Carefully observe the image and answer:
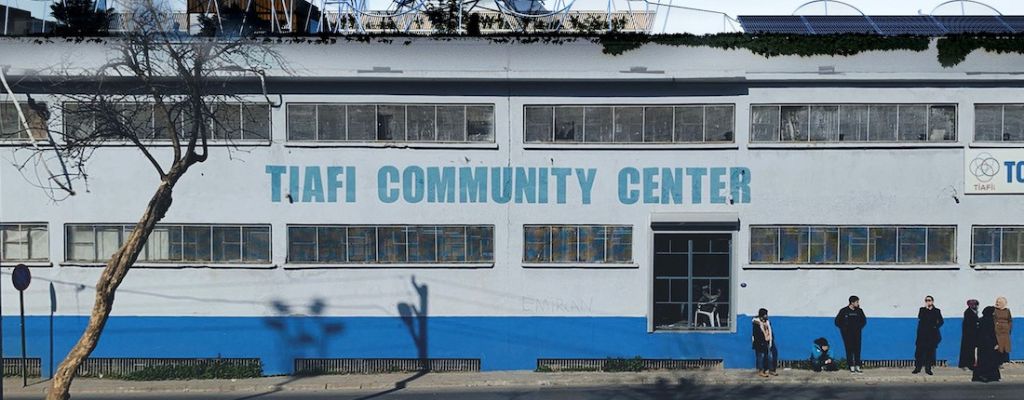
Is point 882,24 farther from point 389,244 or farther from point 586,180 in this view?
point 389,244

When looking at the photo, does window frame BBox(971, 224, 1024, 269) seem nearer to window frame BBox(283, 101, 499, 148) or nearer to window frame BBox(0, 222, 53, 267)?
window frame BBox(283, 101, 499, 148)

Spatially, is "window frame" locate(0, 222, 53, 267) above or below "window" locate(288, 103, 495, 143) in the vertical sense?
below

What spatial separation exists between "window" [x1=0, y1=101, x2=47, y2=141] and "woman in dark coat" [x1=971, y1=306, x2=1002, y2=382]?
684 inches

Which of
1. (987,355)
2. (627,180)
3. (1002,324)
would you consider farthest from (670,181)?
(1002,324)

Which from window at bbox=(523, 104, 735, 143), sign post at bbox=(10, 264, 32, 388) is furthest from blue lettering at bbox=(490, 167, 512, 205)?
sign post at bbox=(10, 264, 32, 388)

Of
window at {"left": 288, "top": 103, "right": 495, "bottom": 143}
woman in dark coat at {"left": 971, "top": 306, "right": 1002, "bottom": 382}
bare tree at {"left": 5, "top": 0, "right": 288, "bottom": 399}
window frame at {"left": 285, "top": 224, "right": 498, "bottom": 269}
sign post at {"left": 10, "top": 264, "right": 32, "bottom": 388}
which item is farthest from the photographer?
window frame at {"left": 285, "top": 224, "right": 498, "bottom": 269}

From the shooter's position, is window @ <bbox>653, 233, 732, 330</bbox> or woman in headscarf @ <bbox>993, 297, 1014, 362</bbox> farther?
window @ <bbox>653, 233, 732, 330</bbox>

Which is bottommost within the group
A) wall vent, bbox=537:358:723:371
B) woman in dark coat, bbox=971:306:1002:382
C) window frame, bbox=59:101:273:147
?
wall vent, bbox=537:358:723:371

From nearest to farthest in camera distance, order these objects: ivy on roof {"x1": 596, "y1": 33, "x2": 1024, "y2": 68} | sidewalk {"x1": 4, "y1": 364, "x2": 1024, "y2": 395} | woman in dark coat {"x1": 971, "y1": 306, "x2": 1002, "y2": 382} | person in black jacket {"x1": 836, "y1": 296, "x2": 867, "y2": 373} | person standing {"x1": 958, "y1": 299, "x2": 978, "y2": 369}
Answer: woman in dark coat {"x1": 971, "y1": 306, "x2": 1002, "y2": 382} < sidewalk {"x1": 4, "y1": 364, "x2": 1024, "y2": 395} < ivy on roof {"x1": 596, "y1": 33, "x2": 1024, "y2": 68} < person standing {"x1": 958, "y1": 299, "x2": 978, "y2": 369} < person in black jacket {"x1": 836, "y1": 296, "x2": 867, "y2": 373}

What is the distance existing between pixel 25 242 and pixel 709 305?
12880mm

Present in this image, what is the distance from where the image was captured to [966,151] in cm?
1719

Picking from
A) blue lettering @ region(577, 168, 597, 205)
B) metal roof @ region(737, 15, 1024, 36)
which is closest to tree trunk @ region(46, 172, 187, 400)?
blue lettering @ region(577, 168, 597, 205)

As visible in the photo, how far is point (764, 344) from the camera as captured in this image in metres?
16.9

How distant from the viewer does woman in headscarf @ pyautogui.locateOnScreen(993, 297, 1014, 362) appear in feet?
55.9
